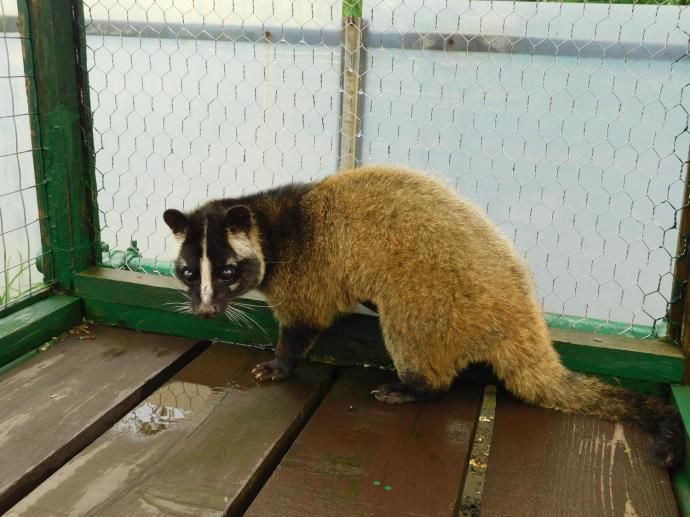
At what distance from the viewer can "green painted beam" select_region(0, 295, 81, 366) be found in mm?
3191

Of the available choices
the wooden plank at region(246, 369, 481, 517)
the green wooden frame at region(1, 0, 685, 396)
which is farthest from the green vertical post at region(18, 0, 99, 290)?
the wooden plank at region(246, 369, 481, 517)

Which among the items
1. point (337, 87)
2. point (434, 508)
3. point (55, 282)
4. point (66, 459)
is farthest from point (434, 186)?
point (55, 282)

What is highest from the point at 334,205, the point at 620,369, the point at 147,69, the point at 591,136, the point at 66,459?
the point at 147,69

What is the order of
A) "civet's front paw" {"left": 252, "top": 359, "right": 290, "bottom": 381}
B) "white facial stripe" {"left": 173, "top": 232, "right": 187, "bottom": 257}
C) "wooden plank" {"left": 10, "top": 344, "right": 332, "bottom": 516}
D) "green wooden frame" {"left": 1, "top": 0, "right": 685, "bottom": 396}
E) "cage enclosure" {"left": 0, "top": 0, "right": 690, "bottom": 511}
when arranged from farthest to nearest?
1. "green wooden frame" {"left": 1, "top": 0, "right": 685, "bottom": 396}
2. "civet's front paw" {"left": 252, "top": 359, "right": 290, "bottom": 381}
3. "white facial stripe" {"left": 173, "top": 232, "right": 187, "bottom": 257}
4. "cage enclosure" {"left": 0, "top": 0, "right": 690, "bottom": 511}
5. "wooden plank" {"left": 10, "top": 344, "right": 332, "bottom": 516}

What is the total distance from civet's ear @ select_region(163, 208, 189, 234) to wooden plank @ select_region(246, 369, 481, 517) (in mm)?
960

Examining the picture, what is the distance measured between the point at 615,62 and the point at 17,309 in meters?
2.96

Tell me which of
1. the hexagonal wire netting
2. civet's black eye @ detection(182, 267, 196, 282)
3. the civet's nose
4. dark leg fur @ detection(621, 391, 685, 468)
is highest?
the hexagonal wire netting

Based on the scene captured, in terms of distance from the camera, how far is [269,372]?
10.2 ft

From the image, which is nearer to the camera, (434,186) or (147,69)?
(434,186)

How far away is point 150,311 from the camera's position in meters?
3.56

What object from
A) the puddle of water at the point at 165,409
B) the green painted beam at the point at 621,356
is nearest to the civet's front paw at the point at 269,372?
the puddle of water at the point at 165,409

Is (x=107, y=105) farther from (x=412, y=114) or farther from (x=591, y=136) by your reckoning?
(x=591, y=136)

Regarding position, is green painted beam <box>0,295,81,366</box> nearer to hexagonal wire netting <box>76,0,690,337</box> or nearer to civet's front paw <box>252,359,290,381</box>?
hexagonal wire netting <box>76,0,690,337</box>

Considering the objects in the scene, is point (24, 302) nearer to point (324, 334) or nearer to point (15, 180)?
point (15, 180)
